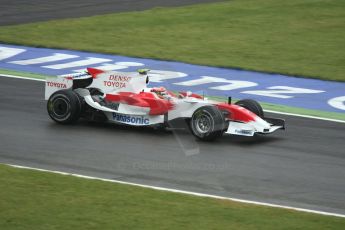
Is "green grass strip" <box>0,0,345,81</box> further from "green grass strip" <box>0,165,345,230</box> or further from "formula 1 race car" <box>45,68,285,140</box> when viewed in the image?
"green grass strip" <box>0,165,345,230</box>

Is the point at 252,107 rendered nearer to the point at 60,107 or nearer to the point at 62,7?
the point at 60,107

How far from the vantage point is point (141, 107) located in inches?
630

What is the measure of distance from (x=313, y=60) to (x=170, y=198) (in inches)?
487

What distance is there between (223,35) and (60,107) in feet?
36.2

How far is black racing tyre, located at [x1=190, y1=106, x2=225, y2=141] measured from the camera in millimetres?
15180

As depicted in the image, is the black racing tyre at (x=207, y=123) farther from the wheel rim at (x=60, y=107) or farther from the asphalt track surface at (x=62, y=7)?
the asphalt track surface at (x=62, y=7)

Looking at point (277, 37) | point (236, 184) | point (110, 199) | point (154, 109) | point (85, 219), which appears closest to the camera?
point (85, 219)

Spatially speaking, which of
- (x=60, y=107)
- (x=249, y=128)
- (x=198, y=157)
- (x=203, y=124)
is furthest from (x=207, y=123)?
(x=60, y=107)

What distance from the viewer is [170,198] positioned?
12164 mm

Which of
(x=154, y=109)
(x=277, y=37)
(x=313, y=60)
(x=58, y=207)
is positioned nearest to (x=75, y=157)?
(x=154, y=109)

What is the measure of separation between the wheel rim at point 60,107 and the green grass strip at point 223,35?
281 inches

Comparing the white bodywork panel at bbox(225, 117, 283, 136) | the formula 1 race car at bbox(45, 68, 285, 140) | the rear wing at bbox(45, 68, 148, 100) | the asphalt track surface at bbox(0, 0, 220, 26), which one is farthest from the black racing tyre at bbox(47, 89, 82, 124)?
the asphalt track surface at bbox(0, 0, 220, 26)

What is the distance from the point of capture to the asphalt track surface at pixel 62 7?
98.1ft

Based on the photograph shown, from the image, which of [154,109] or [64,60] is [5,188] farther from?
[64,60]
